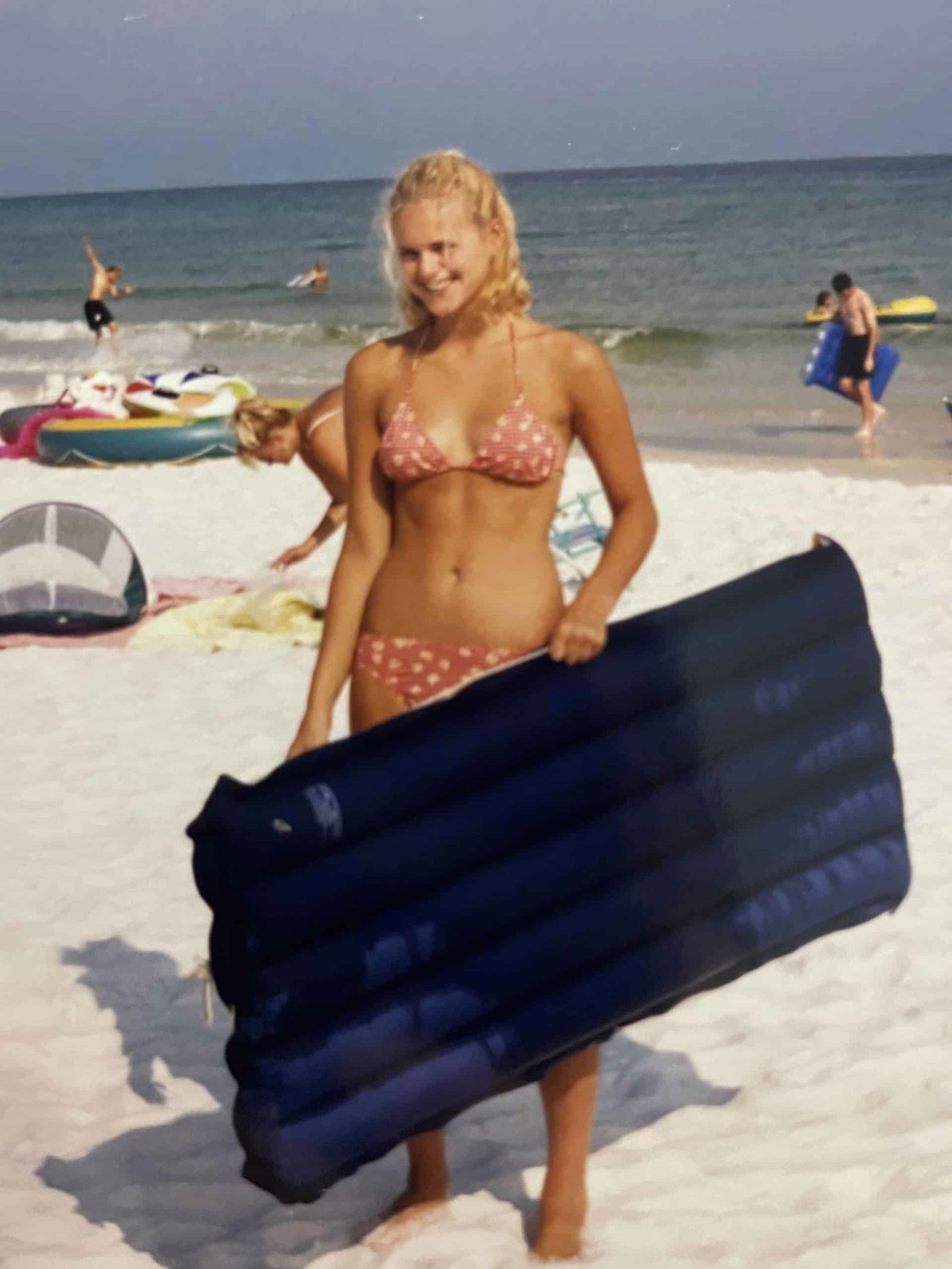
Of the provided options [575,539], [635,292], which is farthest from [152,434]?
[635,292]

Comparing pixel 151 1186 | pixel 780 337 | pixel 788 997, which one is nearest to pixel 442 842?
pixel 151 1186

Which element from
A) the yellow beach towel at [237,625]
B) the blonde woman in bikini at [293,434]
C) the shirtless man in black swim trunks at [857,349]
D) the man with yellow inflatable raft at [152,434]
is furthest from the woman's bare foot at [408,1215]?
the shirtless man in black swim trunks at [857,349]

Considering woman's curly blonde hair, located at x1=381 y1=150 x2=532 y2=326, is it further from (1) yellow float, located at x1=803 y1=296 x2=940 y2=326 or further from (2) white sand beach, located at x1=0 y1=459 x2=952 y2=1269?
(1) yellow float, located at x1=803 y1=296 x2=940 y2=326

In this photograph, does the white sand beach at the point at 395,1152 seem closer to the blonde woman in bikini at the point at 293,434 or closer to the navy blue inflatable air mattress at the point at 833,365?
the blonde woman in bikini at the point at 293,434

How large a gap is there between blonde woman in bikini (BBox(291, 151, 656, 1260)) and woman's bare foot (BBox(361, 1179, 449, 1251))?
307mm

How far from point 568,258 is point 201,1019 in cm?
4088

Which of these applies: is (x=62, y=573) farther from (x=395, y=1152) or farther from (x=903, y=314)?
(x=903, y=314)

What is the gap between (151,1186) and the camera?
320cm

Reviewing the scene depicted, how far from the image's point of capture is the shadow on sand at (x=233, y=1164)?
3.02 meters

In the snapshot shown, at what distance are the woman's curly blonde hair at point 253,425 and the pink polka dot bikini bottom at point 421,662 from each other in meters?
3.71

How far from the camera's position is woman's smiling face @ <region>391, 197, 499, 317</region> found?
8.39 ft

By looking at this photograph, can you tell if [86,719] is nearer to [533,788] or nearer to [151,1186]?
[151,1186]

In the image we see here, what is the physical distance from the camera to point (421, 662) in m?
2.70

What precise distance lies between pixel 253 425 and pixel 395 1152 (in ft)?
11.9
